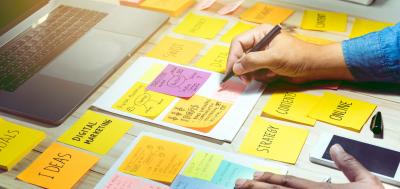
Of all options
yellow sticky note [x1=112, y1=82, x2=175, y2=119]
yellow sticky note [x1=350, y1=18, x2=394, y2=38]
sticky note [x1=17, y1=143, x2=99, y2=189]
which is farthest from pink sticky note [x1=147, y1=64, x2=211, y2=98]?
yellow sticky note [x1=350, y1=18, x2=394, y2=38]

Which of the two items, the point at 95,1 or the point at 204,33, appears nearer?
the point at 204,33

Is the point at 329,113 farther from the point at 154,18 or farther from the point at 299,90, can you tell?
the point at 154,18

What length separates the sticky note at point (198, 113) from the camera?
969mm

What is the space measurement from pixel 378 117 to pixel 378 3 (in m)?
0.48

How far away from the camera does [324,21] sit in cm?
126

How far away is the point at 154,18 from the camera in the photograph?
130 centimetres

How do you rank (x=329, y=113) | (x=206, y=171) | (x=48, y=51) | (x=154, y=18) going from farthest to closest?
(x=154, y=18) → (x=48, y=51) → (x=329, y=113) → (x=206, y=171)

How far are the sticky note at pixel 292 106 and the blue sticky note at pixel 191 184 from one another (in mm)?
211

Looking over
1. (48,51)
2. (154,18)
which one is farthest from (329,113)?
(48,51)

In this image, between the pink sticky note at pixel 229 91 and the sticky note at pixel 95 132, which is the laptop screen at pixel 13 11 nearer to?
the sticky note at pixel 95 132

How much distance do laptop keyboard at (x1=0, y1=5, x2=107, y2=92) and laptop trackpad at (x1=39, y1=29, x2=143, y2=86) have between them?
23mm

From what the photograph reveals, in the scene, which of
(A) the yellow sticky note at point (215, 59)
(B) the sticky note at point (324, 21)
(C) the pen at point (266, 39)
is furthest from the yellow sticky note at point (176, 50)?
(B) the sticky note at point (324, 21)

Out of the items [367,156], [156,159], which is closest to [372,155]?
[367,156]

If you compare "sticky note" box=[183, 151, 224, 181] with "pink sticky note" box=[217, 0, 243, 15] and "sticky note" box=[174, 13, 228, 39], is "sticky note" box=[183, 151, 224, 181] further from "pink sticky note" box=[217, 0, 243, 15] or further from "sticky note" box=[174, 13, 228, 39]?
"pink sticky note" box=[217, 0, 243, 15]
